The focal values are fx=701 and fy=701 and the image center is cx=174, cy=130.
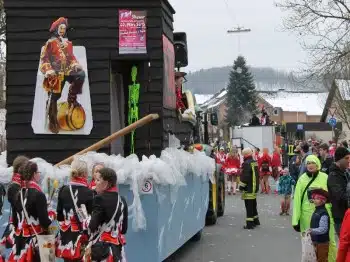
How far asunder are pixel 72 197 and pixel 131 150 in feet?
11.0

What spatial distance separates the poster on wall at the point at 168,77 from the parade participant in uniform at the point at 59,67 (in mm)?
1322

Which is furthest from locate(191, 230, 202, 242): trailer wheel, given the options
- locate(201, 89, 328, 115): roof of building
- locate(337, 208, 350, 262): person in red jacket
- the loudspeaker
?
locate(201, 89, 328, 115): roof of building

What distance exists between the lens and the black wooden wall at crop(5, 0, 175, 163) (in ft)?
35.5

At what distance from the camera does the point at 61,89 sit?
10883mm

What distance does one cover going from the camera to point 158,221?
948 centimetres

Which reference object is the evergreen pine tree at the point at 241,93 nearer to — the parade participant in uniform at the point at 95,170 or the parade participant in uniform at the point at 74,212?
the parade participant in uniform at the point at 95,170

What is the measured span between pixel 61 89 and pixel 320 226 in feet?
15.1

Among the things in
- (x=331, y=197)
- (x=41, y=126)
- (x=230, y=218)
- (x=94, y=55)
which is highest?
(x=94, y=55)

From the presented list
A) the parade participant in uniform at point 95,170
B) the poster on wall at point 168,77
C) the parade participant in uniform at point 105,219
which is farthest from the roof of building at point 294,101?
the parade participant in uniform at point 105,219

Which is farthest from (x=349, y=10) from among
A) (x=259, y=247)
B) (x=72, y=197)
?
(x=72, y=197)

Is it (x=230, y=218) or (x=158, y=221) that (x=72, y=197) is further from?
(x=230, y=218)

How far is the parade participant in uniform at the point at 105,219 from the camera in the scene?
272 inches

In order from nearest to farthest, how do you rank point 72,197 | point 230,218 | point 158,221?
point 72,197 → point 158,221 → point 230,218

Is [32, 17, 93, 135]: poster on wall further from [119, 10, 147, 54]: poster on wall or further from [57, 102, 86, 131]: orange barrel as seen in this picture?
[119, 10, 147, 54]: poster on wall
